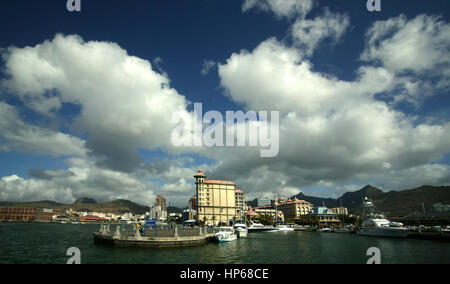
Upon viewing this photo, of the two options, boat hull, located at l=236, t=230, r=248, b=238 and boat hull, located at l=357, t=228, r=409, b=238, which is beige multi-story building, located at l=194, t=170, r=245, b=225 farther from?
boat hull, located at l=357, t=228, r=409, b=238

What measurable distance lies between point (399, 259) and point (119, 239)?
47.7 meters

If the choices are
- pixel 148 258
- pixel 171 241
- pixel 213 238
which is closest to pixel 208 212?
pixel 213 238

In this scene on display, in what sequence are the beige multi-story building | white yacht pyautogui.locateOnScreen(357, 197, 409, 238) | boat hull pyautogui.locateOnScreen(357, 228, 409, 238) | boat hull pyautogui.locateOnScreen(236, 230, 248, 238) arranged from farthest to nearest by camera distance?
the beige multi-story building, boat hull pyautogui.locateOnScreen(236, 230, 248, 238), white yacht pyautogui.locateOnScreen(357, 197, 409, 238), boat hull pyautogui.locateOnScreen(357, 228, 409, 238)

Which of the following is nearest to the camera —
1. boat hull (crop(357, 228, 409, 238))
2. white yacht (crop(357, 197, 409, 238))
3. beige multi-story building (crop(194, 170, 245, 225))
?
boat hull (crop(357, 228, 409, 238))

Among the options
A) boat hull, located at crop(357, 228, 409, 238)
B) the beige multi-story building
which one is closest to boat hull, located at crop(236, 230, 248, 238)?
boat hull, located at crop(357, 228, 409, 238)

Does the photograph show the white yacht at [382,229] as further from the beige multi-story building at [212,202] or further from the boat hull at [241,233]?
the beige multi-story building at [212,202]

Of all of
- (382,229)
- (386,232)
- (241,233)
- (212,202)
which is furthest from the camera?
(212,202)

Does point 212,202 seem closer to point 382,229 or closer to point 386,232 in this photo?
point 382,229

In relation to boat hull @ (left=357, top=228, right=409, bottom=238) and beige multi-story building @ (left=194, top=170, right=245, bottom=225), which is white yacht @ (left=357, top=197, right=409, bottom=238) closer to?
boat hull @ (left=357, top=228, right=409, bottom=238)

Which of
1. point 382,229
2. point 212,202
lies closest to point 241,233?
point 382,229

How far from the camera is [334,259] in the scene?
38406 millimetres

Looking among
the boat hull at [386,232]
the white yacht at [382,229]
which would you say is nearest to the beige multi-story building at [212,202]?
the white yacht at [382,229]

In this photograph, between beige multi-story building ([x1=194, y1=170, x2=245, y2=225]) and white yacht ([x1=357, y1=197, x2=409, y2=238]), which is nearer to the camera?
white yacht ([x1=357, y1=197, x2=409, y2=238])
